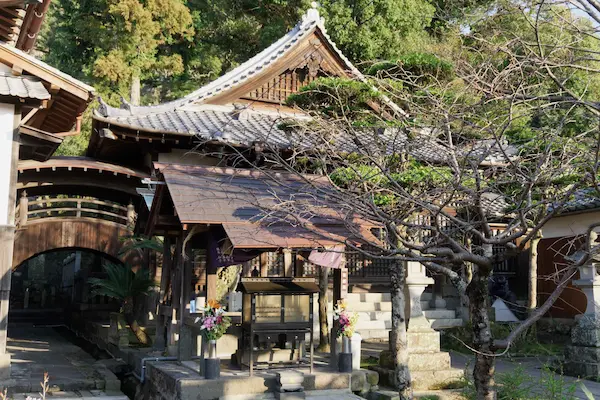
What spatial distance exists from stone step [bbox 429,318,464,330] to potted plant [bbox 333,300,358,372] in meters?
8.20

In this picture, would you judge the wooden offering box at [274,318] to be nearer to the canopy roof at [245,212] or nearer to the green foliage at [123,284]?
the canopy roof at [245,212]

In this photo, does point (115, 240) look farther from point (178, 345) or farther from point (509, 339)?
point (509, 339)

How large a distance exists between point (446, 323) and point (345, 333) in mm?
8881

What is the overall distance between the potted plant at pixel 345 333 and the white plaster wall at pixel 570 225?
371 inches

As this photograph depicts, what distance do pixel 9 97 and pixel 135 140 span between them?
4.91 m

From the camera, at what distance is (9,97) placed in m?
10.2

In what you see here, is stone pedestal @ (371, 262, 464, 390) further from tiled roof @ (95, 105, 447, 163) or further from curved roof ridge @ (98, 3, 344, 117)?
curved roof ridge @ (98, 3, 344, 117)

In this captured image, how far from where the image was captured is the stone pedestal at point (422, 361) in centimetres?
1082

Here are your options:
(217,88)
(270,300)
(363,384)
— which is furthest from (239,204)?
(217,88)

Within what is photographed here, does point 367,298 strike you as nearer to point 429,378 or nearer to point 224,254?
point 429,378

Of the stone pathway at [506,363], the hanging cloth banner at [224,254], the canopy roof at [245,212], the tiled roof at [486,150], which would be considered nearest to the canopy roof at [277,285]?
the hanging cloth banner at [224,254]

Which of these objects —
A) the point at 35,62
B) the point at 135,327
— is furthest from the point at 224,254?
the point at 135,327

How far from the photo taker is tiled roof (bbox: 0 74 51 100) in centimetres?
987

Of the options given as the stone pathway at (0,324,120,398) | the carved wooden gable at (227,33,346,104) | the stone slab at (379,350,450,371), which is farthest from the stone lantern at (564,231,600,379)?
the stone pathway at (0,324,120,398)
